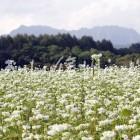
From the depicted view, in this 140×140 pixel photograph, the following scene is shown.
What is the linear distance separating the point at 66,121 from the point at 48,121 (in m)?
0.30

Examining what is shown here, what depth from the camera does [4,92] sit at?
1404cm

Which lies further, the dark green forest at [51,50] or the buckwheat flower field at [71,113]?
the dark green forest at [51,50]

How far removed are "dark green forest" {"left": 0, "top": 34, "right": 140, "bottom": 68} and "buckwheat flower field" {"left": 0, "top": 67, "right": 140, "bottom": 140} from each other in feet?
92.1

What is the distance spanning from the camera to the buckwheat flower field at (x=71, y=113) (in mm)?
7250

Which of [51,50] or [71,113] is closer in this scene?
[71,113]

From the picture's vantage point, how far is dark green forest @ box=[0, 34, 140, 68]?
167 feet

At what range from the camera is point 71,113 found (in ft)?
31.0

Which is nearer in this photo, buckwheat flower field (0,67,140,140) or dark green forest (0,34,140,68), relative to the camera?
buckwheat flower field (0,67,140,140)

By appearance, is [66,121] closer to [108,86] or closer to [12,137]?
[12,137]

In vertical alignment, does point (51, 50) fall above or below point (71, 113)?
above

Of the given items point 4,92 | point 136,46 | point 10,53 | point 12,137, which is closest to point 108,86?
point 4,92

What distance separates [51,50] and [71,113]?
51.0 metres

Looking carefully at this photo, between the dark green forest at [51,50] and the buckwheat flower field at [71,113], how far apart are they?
28072 millimetres

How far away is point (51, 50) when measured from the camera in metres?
60.3
